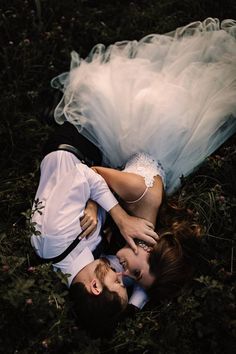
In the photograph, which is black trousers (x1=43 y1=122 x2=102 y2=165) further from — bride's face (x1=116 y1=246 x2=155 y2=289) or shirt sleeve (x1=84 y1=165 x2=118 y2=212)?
bride's face (x1=116 y1=246 x2=155 y2=289)

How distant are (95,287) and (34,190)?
3.45 ft

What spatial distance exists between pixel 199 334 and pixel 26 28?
287 cm

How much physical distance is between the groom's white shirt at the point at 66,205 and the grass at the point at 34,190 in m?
0.11

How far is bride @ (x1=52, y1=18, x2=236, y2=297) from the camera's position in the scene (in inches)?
126

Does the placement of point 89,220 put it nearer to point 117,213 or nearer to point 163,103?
point 117,213

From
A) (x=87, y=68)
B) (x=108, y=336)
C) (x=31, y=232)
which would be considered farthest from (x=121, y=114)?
(x=108, y=336)

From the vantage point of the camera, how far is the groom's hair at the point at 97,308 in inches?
109

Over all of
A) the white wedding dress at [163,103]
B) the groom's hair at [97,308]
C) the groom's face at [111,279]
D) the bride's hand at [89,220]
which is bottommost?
the groom's hair at [97,308]

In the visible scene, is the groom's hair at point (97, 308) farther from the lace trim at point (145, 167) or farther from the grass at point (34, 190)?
the lace trim at point (145, 167)

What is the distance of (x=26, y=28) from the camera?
419cm

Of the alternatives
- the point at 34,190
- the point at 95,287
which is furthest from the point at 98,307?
the point at 34,190

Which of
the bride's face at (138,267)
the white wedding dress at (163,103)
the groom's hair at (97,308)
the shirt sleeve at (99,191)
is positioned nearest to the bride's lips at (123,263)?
the bride's face at (138,267)

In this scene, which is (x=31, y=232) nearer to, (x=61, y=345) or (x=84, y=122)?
(x=61, y=345)

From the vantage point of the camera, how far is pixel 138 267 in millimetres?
2969
